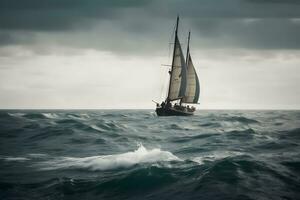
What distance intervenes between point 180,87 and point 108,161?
52614 millimetres

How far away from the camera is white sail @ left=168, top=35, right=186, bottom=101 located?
68062mm

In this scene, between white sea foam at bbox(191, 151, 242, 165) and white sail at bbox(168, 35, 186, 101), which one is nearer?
white sea foam at bbox(191, 151, 242, 165)

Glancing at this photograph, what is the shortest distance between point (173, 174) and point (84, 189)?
384 centimetres

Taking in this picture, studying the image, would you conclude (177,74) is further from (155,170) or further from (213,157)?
(155,170)

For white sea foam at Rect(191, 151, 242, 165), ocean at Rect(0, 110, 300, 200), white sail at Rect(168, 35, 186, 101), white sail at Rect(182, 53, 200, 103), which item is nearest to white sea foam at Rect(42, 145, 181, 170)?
ocean at Rect(0, 110, 300, 200)

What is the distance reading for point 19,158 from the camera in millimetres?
20359

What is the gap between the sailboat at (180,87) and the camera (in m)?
68.4

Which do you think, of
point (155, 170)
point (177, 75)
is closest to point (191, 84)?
point (177, 75)

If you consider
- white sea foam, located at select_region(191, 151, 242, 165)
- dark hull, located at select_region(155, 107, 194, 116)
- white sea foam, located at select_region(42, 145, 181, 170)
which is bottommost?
white sea foam, located at select_region(42, 145, 181, 170)

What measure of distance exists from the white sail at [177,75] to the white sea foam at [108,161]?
48.9 meters

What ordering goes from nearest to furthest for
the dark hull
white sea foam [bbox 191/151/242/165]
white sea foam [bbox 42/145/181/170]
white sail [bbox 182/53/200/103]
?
white sea foam [bbox 42/145/181/170], white sea foam [bbox 191/151/242/165], the dark hull, white sail [bbox 182/53/200/103]

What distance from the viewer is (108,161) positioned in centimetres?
1867

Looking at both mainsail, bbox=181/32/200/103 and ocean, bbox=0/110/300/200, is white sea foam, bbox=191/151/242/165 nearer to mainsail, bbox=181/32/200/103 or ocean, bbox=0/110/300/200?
ocean, bbox=0/110/300/200

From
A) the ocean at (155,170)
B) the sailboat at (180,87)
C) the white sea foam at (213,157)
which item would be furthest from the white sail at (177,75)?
the white sea foam at (213,157)
